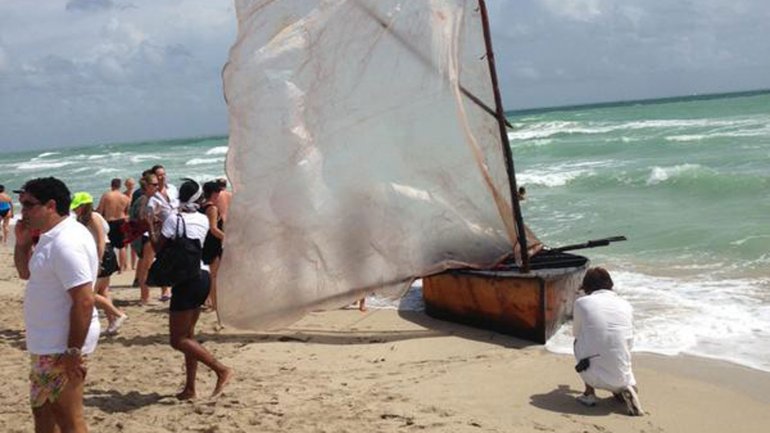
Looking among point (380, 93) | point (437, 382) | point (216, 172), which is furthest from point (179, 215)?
point (216, 172)

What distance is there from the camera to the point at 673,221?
15.2m

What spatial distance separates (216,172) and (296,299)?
104 feet

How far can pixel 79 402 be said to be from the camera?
3.75 metres

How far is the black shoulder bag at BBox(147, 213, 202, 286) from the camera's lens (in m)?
5.44

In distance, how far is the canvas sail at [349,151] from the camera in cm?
604

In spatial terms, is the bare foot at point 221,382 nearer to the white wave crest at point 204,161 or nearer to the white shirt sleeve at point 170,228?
the white shirt sleeve at point 170,228

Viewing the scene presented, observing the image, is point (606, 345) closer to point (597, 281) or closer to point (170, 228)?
point (597, 281)

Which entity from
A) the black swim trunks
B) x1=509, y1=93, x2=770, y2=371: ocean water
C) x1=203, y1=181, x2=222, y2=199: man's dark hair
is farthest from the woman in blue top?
x1=203, y1=181, x2=222, y2=199: man's dark hair

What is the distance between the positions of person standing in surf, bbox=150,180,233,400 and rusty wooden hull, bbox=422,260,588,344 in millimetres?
2775

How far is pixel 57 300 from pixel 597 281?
11.7ft

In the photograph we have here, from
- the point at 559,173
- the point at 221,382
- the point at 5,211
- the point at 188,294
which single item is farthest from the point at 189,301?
the point at 559,173

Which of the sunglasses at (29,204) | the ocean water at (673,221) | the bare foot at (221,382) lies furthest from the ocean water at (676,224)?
the sunglasses at (29,204)

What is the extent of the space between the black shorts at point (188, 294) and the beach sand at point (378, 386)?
2.35 feet

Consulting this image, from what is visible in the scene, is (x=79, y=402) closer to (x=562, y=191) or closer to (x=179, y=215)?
(x=179, y=215)
